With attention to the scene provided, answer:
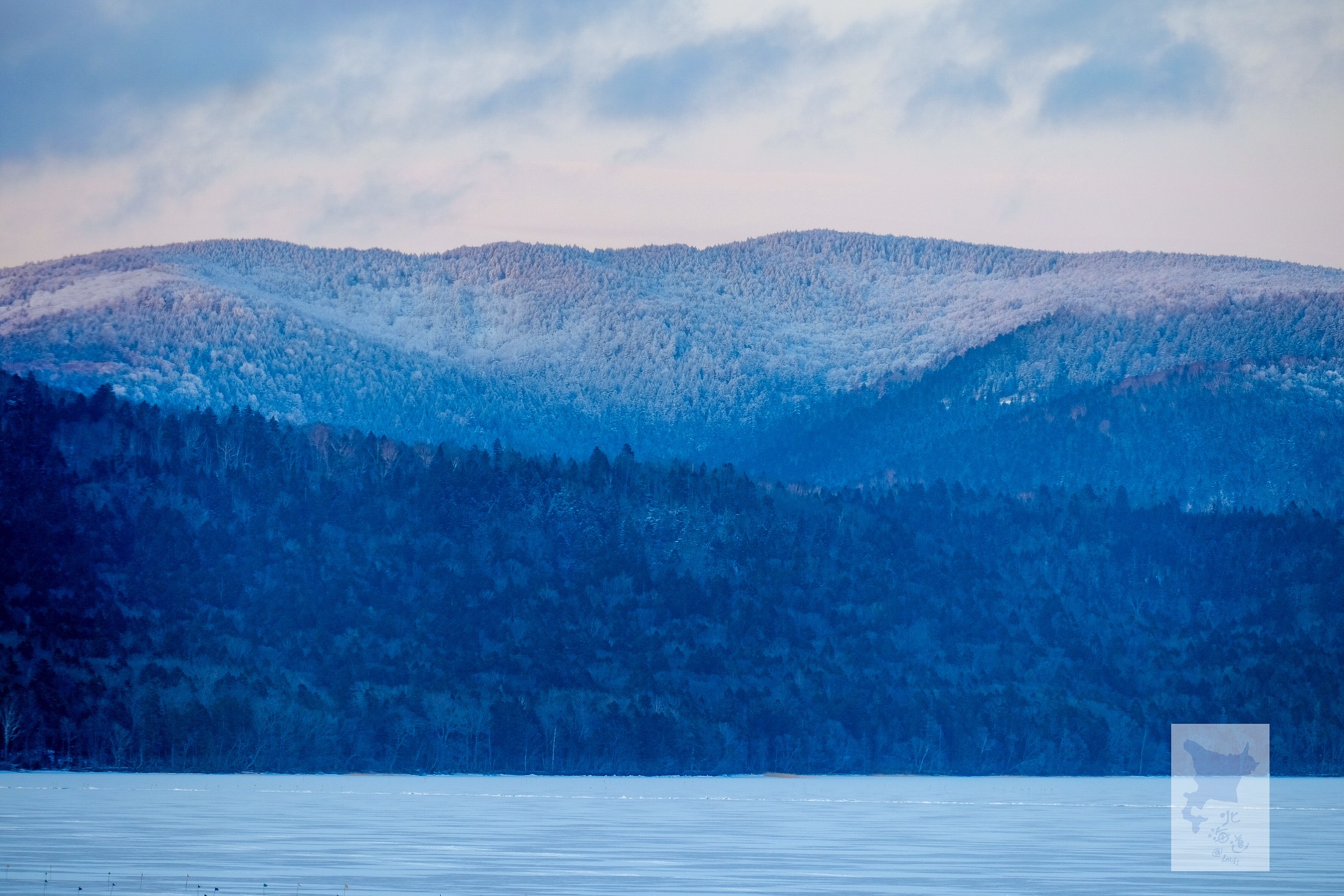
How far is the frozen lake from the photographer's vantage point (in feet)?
175

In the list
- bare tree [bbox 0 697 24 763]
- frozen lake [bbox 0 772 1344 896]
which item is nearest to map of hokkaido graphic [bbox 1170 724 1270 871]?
frozen lake [bbox 0 772 1344 896]

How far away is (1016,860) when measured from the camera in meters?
64.4

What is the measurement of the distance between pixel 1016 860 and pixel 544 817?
3250 cm

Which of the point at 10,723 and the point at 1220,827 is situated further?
the point at 10,723

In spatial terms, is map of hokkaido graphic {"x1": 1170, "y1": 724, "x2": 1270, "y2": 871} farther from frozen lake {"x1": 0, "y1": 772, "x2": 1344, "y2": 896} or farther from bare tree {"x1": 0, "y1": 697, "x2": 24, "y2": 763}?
bare tree {"x1": 0, "y1": 697, "x2": 24, "y2": 763}

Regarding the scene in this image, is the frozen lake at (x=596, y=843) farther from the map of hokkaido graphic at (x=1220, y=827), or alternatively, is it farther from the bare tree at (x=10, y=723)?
the bare tree at (x=10, y=723)

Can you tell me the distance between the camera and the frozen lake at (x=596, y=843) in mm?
53312

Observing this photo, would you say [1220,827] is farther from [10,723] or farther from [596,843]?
[10,723]

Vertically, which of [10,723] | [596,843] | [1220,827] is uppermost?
[596,843]

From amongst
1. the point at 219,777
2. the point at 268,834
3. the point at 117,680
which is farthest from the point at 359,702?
the point at 268,834

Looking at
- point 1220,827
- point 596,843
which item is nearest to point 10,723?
point 596,843

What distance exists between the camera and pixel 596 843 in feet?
235

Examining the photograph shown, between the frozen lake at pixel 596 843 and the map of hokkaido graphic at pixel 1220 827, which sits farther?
the map of hokkaido graphic at pixel 1220 827

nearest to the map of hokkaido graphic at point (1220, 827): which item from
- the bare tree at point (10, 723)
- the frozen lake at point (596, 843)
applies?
the frozen lake at point (596, 843)
